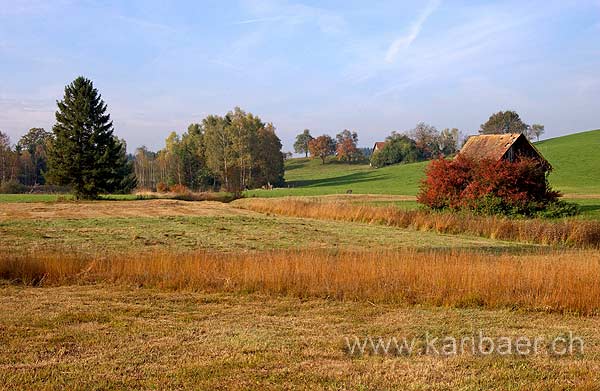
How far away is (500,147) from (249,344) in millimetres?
39052

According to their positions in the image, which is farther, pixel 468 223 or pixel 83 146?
pixel 83 146

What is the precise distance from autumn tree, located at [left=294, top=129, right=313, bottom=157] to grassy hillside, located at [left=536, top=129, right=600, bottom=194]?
266ft

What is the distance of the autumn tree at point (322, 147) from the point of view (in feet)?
505

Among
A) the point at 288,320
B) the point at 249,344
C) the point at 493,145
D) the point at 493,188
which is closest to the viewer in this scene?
the point at 249,344

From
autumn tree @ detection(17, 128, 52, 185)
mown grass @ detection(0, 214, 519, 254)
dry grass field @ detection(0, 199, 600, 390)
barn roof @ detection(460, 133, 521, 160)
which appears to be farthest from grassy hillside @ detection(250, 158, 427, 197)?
dry grass field @ detection(0, 199, 600, 390)

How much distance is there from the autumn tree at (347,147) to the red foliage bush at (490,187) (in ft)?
378

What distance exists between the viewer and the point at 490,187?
103 ft

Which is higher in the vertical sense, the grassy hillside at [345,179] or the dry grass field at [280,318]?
the grassy hillside at [345,179]

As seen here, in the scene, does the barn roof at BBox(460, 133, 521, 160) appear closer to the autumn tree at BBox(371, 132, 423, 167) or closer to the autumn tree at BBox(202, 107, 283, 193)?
the autumn tree at BBox(202, 107, 283, 193)

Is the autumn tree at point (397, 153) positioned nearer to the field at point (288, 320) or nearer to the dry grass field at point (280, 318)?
the field at point (288, 320)

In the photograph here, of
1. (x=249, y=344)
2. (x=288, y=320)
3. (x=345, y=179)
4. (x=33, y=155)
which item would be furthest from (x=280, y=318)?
(x=33, y=155)

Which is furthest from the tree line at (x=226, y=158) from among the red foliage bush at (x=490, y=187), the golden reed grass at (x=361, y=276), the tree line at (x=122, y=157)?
the golden reed grass at (x=361, y=276)

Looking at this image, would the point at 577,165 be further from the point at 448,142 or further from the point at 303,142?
the point at 303,142

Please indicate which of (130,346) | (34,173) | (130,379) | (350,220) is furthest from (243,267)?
(34,173)
